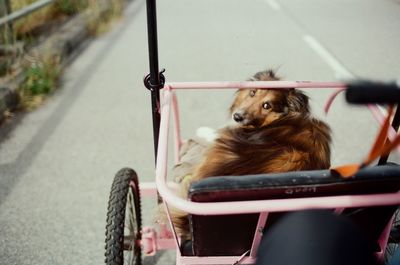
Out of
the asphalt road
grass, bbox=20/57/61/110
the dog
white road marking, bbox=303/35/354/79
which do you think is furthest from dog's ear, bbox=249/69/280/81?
grass, bbox=20/57/61/110

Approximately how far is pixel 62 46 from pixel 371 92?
538cm

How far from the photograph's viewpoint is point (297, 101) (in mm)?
2326

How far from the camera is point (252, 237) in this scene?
4.75ft

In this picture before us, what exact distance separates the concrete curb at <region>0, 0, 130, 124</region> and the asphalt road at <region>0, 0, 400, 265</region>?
196 mm

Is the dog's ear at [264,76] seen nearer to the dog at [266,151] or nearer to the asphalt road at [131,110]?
the asphalt road at [131,110]

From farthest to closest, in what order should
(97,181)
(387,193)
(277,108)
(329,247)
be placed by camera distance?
(97,181) → (277,108) → (387,193) → (329,247)

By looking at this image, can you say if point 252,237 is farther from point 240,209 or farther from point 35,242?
point 35,242

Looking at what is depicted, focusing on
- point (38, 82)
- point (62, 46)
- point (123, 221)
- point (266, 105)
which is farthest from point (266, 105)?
point (62, 46)

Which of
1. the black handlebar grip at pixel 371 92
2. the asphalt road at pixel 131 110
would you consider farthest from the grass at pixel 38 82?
the black handlebar grip at pixel 371 92

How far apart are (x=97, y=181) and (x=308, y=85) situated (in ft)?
6.27

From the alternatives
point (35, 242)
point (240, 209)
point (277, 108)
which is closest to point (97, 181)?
point (35, 242)

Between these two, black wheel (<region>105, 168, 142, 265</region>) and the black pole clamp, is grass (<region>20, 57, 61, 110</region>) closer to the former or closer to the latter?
black wheel (<region>105, 168, 142, 265</region>)

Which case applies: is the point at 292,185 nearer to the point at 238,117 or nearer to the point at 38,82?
the point at 238,117

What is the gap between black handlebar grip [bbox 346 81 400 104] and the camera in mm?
801
